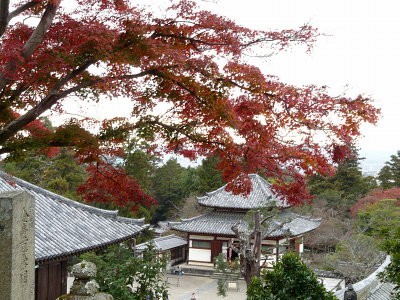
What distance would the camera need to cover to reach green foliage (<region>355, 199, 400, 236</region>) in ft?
67.1

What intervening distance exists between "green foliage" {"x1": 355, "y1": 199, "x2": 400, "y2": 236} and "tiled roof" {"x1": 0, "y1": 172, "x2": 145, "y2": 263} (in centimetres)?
1538

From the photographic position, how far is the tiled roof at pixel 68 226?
26.0ft

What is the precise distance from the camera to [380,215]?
21.0 metres

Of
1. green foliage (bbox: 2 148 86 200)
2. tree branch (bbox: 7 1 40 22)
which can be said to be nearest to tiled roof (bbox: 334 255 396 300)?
tree branch (bbox: 7 1 40 22)

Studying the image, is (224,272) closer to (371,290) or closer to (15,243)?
(371,290)

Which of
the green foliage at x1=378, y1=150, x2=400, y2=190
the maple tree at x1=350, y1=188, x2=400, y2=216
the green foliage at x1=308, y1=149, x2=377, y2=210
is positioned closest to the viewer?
the maple tree at x1=350, y1=188, x2=400, y2=216

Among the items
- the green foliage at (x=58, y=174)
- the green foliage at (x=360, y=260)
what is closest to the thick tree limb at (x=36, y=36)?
the green foliage at (x=360, y=260)

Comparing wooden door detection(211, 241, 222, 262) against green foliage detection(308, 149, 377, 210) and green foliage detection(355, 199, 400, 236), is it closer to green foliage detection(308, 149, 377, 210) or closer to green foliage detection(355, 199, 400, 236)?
green foliage detection(355, 199, 400, 236)

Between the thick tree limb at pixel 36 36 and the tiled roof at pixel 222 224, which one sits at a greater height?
the thick tree limb at pixel 36 36

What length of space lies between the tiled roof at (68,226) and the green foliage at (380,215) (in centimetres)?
1538

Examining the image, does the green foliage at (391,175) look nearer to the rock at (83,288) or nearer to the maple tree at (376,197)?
the maple tree at (376,197)

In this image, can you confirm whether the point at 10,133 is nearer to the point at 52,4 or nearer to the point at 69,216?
the point at 52,4

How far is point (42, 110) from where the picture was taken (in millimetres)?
3752

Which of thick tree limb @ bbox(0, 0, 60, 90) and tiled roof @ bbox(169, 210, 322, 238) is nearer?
thick tree limb @ bbox(0, 0, 60, 90)
